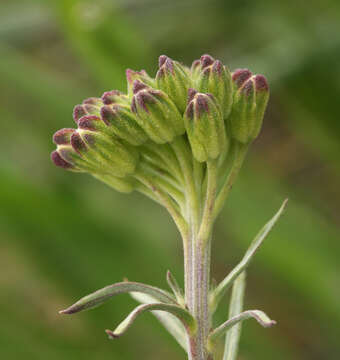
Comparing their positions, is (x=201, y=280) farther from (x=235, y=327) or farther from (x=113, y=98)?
(x=113, y=98)

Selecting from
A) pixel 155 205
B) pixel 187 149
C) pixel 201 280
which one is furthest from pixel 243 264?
pixel 155 205

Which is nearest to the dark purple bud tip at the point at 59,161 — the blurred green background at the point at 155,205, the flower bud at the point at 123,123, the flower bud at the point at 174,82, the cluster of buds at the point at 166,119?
the cluster of buds at the point at 166,119

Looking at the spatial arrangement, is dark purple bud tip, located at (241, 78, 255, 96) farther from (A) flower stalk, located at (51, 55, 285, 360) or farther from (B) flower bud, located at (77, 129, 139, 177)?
(B) flower bud, located at (77, 129, 139, 177)

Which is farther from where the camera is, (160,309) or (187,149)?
(187,149)

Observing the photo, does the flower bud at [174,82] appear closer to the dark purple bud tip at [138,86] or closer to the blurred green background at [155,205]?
the dark purple bud tip at [138,86]

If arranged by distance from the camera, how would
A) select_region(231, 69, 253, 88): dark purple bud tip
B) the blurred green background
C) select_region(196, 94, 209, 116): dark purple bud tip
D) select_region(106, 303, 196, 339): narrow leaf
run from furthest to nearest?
1. the blurred green background
2. select_region(231, 69, 253, 88): dark purple bud tip
3. select_region(196, 94, 209, 116): dark purple bud tip
4. select_region(106, 303, 196, 339): narrow leaf

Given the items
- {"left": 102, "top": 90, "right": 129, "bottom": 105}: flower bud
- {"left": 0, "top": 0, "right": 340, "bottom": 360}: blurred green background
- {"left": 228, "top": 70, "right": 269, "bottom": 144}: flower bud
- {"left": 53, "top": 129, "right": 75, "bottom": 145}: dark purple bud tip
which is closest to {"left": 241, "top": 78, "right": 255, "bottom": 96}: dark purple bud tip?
{"left": 228, "top": 70, "right": 269, "bottom": 144}: flower bud
